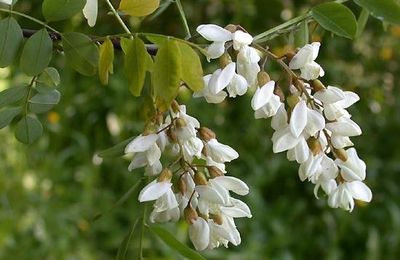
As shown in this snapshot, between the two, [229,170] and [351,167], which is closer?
[351,167]

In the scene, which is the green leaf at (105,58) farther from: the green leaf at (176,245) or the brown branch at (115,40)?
the green leaf at (176,245)

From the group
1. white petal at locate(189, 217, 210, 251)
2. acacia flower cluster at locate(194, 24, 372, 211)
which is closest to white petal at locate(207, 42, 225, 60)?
acacia flower cluster at locate(194, 24, 372, 211)

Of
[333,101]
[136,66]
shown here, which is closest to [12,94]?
[136,66]

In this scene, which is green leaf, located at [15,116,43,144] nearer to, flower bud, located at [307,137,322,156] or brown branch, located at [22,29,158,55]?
brown branch, located at [22,29,158,55]

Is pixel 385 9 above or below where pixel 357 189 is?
above

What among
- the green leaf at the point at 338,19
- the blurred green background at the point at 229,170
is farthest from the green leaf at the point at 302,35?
the blurred green background at the point at 229,170

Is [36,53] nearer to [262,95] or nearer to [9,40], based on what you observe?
[9,40]

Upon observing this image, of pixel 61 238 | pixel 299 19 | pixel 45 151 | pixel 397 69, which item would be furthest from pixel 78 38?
pixel 397 69

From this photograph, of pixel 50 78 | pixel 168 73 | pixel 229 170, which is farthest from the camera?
pixel 229 170
